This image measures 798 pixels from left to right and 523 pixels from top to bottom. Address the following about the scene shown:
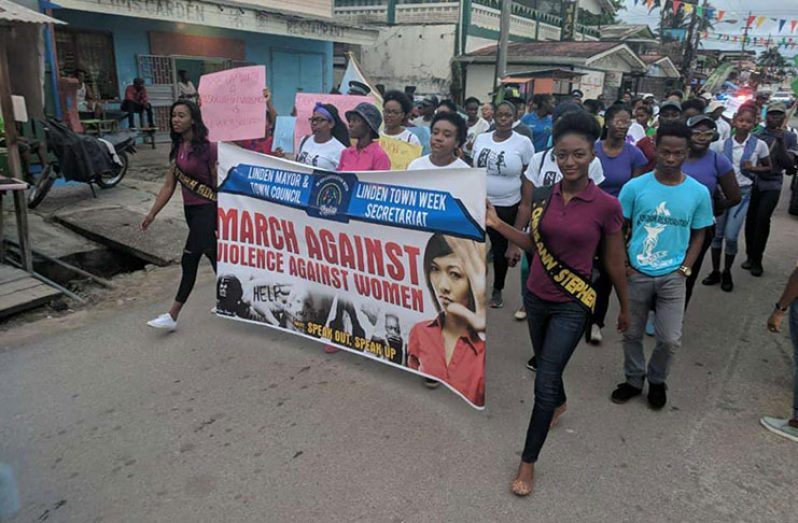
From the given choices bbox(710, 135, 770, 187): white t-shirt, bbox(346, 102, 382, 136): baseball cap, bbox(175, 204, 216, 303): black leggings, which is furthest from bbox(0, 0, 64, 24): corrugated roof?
bbox(710, 135, 770, 187): white t-shirt

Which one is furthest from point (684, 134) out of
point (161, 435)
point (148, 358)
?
point (148, 358)

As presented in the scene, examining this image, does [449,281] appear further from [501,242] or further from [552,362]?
[501,242]

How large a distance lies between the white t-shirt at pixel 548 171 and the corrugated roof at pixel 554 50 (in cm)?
1879

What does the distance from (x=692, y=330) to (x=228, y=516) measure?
404 centimetres

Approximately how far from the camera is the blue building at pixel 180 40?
12.4 m

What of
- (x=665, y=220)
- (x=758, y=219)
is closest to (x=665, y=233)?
(x=665, y=220)

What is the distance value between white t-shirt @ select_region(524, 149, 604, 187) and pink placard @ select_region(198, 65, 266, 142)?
2.18 metres

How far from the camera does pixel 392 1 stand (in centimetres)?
2280

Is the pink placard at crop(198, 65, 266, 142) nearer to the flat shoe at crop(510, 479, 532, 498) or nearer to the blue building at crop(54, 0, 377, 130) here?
the flat shoe at crop(510, 479, 532, 498)

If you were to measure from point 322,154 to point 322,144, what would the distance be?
0.11m

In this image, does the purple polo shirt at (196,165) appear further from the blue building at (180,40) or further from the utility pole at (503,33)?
the utility pole at (503,33)

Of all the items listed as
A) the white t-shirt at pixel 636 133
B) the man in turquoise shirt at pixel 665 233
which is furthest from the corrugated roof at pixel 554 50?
the man in turquoise shirt at pixel 665 233

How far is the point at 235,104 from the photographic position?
483cm

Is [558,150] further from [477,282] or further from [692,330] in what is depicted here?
[692,330]
